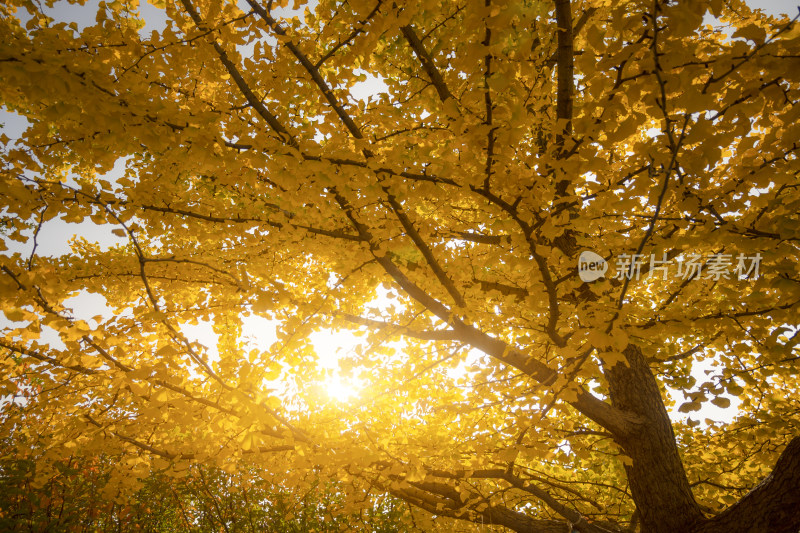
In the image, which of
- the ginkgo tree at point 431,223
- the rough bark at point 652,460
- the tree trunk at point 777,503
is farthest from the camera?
the rough bark at point 652,460

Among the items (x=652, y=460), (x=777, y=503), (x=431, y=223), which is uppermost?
(x=431, y=223)

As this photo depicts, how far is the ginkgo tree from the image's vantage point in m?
1.73

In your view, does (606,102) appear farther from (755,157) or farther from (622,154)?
(622,154)

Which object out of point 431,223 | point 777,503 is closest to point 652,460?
point 777,503

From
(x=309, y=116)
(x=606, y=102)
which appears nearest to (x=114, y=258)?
(x=309, y=116)

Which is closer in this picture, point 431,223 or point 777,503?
point 777,503

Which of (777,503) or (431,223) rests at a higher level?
(431,223)

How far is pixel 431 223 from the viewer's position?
364cm

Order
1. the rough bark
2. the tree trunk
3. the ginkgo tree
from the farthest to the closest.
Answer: the rough bark < the tree trunk < the ginkgo tree

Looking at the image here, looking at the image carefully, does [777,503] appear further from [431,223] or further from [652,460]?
[431,223]

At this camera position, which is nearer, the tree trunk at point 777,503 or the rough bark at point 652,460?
the tree trunk at point 777,503

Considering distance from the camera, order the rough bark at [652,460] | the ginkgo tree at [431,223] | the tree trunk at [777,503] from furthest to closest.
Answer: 1. the rough bark at [652,460]
2. the tree trunk at [777,503]
3. the ginkgo tree at [431,223]

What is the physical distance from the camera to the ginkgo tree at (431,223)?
1726 mm

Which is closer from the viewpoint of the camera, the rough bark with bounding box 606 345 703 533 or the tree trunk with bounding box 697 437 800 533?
the tree trunk with bounding box 697 437 800 533
